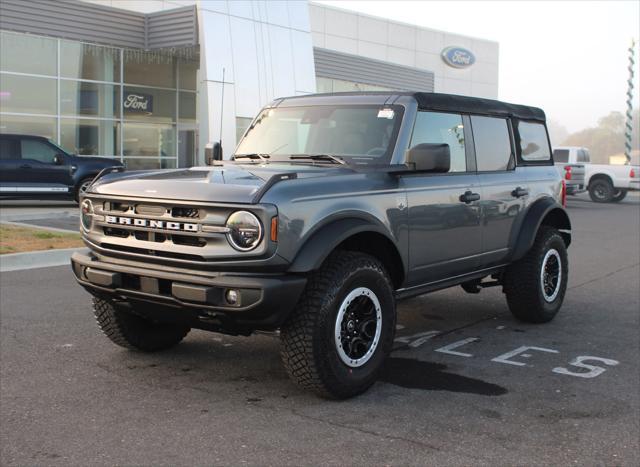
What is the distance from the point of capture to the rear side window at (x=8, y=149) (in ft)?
60.6

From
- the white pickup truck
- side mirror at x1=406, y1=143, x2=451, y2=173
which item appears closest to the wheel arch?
side mirror at x1=406, y1=143, x2=451, y2=173

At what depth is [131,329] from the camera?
562 cm

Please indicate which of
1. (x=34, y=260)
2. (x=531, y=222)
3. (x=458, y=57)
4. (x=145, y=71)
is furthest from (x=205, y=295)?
(x=458, y=57)

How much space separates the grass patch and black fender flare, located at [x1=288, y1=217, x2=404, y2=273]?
280 inches

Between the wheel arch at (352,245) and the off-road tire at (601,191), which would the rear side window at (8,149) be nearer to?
the wheel arch at (352,245)

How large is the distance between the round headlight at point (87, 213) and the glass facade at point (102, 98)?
1965 centimetres

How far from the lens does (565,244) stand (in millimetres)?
7613

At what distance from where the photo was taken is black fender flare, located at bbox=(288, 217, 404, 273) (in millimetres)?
4496

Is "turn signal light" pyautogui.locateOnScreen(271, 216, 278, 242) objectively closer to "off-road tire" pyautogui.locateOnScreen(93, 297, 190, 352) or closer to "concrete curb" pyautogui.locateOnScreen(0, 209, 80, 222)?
"off-road tire" pyautogui.locateOnScreen(93, 297, 190, 352)

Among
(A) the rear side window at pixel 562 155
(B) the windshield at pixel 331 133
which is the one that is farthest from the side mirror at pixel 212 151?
(A) the rear side window at pixel 562 155

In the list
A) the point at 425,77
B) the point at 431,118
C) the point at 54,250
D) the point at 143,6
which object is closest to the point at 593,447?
the point at 431,118

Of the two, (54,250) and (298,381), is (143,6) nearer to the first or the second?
(54,250)

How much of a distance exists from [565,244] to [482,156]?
1725 millimetres

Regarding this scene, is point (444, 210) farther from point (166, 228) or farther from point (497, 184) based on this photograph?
point (166, 228)
